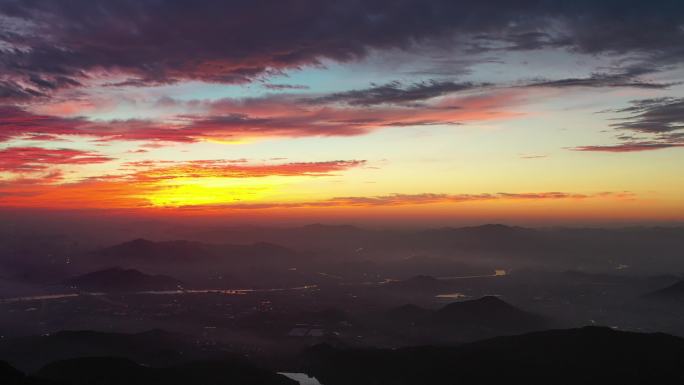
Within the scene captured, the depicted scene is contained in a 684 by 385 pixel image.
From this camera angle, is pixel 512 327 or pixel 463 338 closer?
pixel 463 338

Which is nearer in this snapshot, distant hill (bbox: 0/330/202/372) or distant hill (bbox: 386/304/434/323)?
distant hill (bbox: 0/330/202/372)

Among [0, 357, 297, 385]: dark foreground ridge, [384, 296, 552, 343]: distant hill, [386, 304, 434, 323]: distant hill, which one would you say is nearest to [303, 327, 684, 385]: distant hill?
[0, 357, 297, 385]: dark foreground ridge

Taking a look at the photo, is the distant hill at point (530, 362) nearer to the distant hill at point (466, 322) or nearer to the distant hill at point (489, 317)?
the distant hill at point (466, 322)

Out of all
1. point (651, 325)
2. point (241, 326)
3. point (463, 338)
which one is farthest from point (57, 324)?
A: point (651, 325)

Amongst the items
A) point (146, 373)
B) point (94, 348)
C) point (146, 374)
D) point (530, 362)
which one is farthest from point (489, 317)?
point (94, 348)

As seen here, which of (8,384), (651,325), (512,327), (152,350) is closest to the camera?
(8,384)

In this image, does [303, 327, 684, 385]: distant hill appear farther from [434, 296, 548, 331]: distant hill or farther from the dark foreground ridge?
[434, 296, 548, 331]: distant hill

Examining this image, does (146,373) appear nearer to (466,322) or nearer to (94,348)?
(94,348)

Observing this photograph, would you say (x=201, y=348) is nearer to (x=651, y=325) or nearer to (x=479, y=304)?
(x=479, y=304)
